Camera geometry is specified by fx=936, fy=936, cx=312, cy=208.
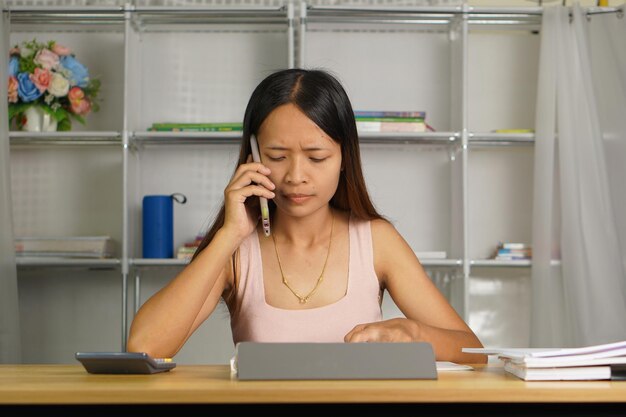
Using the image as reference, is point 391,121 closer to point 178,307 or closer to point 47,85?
point 47,85

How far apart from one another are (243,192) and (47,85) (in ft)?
6.36

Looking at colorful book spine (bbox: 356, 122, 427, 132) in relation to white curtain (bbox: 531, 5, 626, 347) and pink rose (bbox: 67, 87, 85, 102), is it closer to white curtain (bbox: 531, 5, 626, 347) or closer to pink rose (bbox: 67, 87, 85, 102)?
white curtain (bbox: 531, 5, 626, 347)

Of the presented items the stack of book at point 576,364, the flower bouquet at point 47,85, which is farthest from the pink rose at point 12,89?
the stack of book at point 576,364

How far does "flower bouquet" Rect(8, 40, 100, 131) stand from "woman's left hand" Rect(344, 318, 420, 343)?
2.34 m

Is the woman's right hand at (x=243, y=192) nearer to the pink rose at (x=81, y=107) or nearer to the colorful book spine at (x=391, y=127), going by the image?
the colorful book spine at (x=391, y=127)

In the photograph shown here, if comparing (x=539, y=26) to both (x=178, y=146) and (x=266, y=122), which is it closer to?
(x=178, y=146)

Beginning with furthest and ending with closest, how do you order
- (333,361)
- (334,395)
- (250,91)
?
(250,91) → (333,361) → (334,395)

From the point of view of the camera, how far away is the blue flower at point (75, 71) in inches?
140

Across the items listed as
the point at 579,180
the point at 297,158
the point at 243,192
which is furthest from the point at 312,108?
the point at 579,180

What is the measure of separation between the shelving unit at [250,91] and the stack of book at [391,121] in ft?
0.58

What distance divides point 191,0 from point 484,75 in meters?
1.23

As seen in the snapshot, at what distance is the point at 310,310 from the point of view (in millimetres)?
1857
